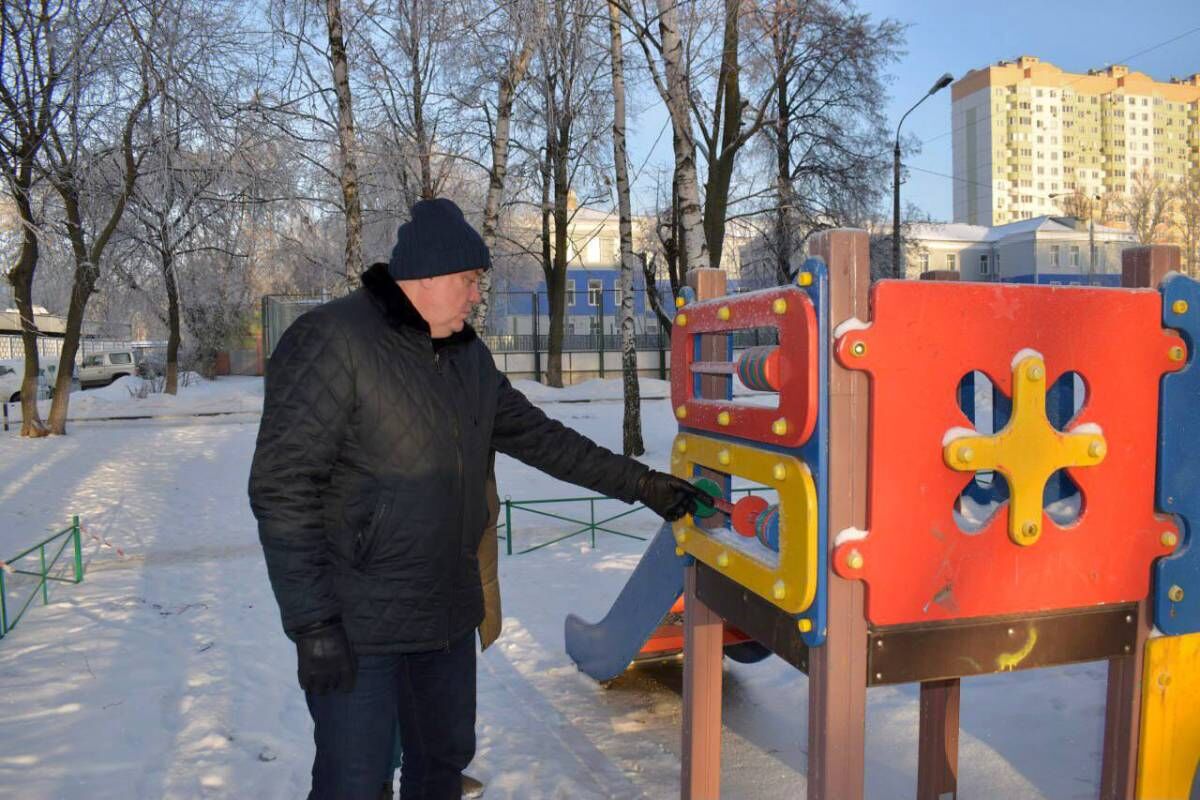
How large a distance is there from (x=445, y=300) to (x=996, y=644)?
5.08 ft

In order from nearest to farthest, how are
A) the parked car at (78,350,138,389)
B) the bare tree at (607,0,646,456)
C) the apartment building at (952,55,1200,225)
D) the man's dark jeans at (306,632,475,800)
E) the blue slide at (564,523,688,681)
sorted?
the man's dark jeans at (306,632,475,800)
the blue slide at (564,523,688,681)
the bare tree at (607,0,646,456)
the parked car at (78,350,138,389)
the apartment building at (952,55,1200,225)

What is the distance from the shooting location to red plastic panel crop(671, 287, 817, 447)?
192 cm

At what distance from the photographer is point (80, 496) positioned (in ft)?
32.4

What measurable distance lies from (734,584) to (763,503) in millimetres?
314

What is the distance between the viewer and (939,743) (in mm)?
3055

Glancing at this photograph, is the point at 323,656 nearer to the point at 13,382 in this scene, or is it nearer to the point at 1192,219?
the point at 13,382

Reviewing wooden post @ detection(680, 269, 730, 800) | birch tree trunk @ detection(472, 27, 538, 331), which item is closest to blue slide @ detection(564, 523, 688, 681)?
wooden post @ detection(680, 269, 730, 800)

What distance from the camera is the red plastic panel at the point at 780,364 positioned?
192 centimetres

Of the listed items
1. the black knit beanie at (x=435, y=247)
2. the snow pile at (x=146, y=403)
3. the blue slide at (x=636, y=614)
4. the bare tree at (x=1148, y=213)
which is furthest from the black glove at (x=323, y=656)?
the bare tree at (x=1148, y=213)

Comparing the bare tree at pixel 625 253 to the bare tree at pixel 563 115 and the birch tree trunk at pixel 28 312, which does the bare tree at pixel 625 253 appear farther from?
the birch tree trunk at pixel 28 312

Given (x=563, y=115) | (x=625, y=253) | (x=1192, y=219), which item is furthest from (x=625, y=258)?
(x=1192, y=219)

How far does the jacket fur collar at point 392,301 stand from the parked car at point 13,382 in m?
24.1

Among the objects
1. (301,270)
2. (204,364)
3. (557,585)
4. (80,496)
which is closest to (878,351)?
(557,585)

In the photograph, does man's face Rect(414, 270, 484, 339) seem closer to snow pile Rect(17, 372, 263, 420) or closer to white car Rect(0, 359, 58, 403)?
snow pile Rect(17, 372, 263, 420)
